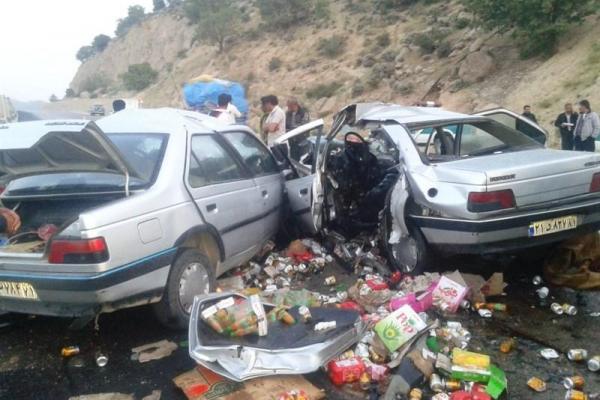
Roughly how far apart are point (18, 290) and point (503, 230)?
355cm

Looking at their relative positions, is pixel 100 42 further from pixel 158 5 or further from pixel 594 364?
pixel 594 364

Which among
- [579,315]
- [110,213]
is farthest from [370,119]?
[110,213]

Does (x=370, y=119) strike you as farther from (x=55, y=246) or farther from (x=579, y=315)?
(x=55, y=246)

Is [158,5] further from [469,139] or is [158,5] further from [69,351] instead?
[69,351]

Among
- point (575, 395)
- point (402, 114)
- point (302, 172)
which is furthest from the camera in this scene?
point (302, 172)

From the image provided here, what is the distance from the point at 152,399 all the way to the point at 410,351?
167cm

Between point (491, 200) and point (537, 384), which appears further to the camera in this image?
point (491, 200)

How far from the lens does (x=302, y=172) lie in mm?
6070

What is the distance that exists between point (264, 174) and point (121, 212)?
2.25 m

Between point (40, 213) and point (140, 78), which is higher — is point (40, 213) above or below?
above

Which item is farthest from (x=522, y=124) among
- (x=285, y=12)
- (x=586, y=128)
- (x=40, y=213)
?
(x=285, y=12)

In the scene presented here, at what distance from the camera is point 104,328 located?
429 cm

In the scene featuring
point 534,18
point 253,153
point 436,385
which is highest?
point 534,18

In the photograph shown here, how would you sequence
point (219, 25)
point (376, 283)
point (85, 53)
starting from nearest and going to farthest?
point (376, 283), point (219, 25), point (85, 53)
